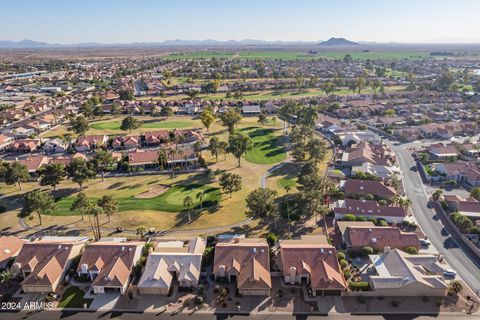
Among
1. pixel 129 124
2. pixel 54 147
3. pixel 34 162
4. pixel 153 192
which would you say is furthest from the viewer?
pixel 129 124

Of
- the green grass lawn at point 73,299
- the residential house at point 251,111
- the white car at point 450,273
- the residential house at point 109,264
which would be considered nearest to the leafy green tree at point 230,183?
the residential house at point 109,264

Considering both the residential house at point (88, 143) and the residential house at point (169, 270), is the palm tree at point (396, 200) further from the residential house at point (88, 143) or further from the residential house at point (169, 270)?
the residential house at point (88, 143)

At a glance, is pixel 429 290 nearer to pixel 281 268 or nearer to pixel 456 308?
pixel 456 308

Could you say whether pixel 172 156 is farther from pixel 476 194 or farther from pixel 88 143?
pixel 476 194

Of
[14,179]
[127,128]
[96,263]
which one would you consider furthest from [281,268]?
[127,128]

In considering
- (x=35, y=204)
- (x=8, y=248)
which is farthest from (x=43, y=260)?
(x=35, y=204)

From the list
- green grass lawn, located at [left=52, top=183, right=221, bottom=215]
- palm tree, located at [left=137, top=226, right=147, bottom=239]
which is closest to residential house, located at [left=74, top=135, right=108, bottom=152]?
green grass lawn, located at [left=52, top=183, right=221, bottom=215]
